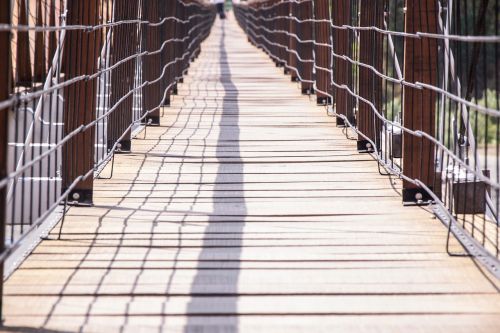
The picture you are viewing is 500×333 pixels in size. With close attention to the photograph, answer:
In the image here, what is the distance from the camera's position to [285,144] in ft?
16.9

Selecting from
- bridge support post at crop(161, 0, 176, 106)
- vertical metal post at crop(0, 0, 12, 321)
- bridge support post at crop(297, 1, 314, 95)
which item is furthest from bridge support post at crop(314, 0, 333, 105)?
vertical metal post at crop(0, 0, 12, 321)

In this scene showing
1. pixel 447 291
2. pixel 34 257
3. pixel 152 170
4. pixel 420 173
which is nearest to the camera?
pixel 447 291

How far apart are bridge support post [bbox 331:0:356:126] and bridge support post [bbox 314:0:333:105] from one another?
54cm

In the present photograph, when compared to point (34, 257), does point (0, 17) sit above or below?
above

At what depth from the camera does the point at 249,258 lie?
2.87 meters

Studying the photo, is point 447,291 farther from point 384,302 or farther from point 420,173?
point 420,173

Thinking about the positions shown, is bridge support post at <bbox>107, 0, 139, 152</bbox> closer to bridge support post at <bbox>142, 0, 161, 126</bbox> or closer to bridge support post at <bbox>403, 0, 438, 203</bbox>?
bridge support post at <bbox>142, 0, 161, 126</bbox>

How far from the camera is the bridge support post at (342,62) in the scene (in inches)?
222

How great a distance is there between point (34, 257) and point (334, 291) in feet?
2.68

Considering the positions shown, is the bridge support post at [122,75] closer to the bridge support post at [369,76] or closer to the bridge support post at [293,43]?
the bridge support post at [369,76]

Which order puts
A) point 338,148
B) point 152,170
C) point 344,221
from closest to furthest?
1. point 344,221
2. point 152,170
3. point 338,148

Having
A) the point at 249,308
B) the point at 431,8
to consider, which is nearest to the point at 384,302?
the point at 249,308

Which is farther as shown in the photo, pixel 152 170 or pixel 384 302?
pixel 152 170

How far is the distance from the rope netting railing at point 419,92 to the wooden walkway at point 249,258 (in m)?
0.12
